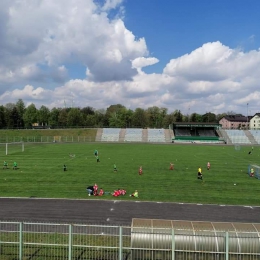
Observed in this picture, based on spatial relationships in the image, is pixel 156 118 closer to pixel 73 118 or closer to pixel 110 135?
pixel 73 118

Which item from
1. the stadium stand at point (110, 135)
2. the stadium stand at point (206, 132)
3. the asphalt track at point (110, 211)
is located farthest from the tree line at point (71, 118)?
the asphalt track at point (110, 211)

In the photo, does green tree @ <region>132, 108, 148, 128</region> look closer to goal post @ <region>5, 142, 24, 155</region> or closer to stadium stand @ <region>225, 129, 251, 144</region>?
stadium stand @ <region>225, 129, 251, 144</region>

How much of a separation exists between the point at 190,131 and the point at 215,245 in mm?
105567

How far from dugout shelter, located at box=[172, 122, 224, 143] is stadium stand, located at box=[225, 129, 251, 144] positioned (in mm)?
3907

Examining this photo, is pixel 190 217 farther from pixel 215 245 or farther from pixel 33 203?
pixel 33 203

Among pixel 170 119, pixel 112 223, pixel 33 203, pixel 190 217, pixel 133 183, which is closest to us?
pixel 112 223

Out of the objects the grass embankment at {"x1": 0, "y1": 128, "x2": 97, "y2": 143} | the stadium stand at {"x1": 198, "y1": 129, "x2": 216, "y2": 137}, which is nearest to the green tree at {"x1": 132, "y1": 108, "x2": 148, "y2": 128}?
the grass embankment at {"x1": 0, "y1": 128, "x2": 97, "y2": 143}

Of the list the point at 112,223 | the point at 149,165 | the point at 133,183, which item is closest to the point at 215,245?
the point at 112,223

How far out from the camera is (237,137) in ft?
350

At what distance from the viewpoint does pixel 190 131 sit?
115m

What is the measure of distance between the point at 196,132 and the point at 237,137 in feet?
49.0

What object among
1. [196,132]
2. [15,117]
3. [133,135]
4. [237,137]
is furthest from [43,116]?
[237,137]

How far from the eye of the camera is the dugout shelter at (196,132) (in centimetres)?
10625

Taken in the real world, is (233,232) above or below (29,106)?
below
